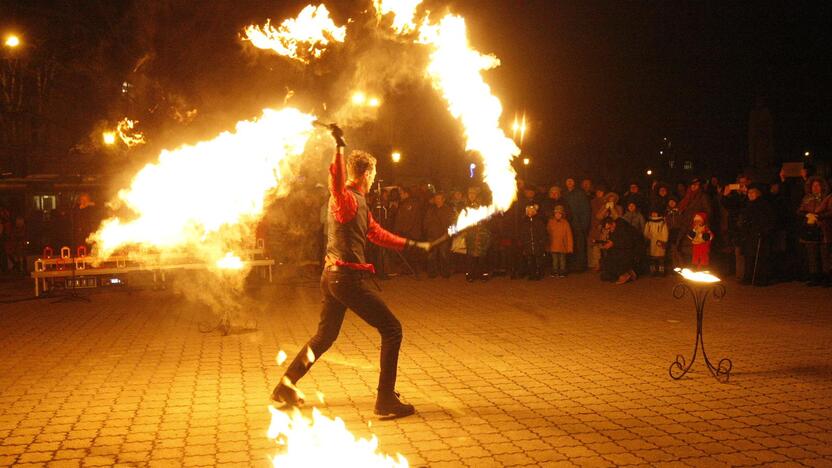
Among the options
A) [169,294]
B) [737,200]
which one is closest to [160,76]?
[169,294]

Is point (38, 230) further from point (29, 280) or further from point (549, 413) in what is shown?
point (549, 413)

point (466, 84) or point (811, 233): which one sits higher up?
point (466, 84)

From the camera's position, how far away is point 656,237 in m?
15.2

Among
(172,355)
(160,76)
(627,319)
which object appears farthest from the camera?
(160,76)

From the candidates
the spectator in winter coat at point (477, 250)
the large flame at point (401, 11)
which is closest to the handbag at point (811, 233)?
the spectator in winter coat at point (477, 250)

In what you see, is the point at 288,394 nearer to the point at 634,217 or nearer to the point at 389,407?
the point at 389,407

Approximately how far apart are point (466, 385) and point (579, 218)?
1008cm

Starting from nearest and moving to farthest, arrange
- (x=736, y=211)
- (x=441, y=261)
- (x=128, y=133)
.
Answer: (x=736, y=211) → (x=441, y=261) → (x=128, y=133)

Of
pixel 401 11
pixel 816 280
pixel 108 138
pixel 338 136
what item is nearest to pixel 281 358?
pixel 338 136

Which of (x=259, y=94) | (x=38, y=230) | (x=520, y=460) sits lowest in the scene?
(x=520, y=460)

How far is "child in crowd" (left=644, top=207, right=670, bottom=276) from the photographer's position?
1509cm

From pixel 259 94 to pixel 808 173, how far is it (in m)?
19.5

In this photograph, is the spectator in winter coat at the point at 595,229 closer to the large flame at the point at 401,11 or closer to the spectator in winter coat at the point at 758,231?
the spectator in winter coat at the point at 758,231

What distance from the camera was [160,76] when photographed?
26.2 meters
